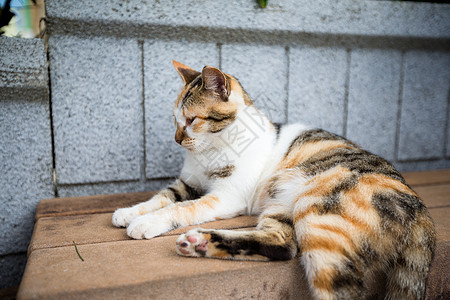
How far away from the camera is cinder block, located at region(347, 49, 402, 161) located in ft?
8.37

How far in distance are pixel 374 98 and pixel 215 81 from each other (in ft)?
5.46

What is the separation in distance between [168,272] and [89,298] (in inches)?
10.5

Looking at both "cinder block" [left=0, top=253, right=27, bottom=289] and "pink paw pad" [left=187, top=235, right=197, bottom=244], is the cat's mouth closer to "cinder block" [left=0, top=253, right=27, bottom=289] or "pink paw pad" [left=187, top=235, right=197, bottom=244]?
"pink paw pad" [left=187, top=235, right=197, bottom=244]

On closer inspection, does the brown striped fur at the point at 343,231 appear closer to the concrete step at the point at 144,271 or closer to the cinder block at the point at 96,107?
the concrete step at the point at 144,271

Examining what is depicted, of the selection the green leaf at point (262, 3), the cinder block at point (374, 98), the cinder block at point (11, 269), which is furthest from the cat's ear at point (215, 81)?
the cinder block at point (11, 269)

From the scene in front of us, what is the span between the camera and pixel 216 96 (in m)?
1.62

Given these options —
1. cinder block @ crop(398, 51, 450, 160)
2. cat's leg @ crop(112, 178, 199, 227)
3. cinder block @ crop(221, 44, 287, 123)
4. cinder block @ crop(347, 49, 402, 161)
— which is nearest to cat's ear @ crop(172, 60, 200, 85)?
cinder block @ crop(221, 44, 287, 123)

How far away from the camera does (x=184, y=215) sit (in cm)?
151

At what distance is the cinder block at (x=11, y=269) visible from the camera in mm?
1979

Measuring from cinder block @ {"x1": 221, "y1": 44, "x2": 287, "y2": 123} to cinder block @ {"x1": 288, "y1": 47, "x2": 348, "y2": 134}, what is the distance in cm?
8

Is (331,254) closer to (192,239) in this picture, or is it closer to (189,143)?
(192,239)

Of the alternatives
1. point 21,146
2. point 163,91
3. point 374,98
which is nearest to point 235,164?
point 163,91

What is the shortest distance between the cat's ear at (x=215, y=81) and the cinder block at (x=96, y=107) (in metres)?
0.71

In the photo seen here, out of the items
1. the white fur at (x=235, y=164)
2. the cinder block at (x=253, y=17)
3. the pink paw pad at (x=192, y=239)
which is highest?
the cinder block at (x=253, y=17)
